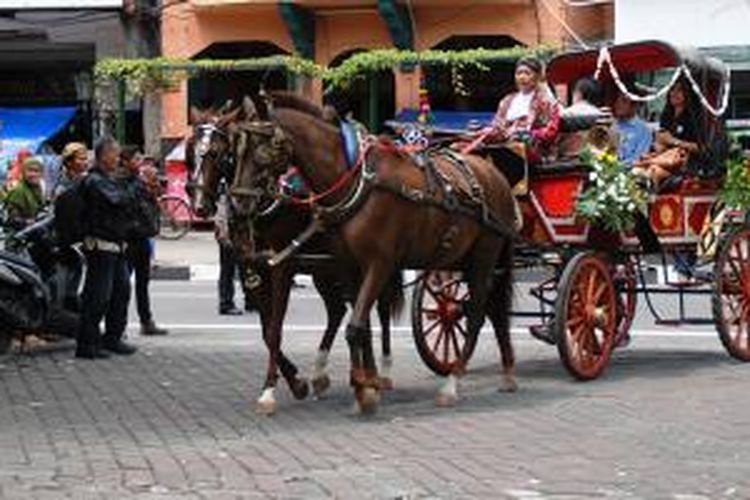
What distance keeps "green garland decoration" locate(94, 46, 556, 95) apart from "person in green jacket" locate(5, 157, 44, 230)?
1522 centimetres

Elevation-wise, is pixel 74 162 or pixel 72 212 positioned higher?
pixel 74 162

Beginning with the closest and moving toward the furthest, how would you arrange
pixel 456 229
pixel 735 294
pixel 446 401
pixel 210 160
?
pixel 210 160
pixel 446 401
pixel 456 229
pixel 735 294

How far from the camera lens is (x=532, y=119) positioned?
11508mm

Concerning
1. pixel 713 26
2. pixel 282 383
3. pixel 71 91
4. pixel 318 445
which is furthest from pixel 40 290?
pixel 71 91

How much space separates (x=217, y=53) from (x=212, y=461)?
25.6 meters

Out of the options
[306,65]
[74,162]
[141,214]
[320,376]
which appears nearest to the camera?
[320,376]

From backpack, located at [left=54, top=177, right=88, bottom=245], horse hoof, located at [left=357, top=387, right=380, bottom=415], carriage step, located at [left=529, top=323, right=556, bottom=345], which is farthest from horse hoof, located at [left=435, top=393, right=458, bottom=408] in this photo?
backpack, located at [left=54, top=177, right=88, bottom=245]

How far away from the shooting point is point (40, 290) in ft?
41.2

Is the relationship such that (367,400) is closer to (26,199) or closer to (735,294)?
(735,294)

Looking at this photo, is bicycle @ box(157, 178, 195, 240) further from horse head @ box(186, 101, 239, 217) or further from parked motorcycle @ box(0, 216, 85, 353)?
horse head @ box(186, 101, 239, 217)

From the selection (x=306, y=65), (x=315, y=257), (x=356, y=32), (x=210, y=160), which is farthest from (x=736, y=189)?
(x=356, y=32)

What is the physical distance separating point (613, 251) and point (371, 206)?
2808mm

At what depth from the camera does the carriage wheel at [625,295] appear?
39.6 ft

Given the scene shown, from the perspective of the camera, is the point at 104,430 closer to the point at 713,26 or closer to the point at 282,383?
the point at 282,383
